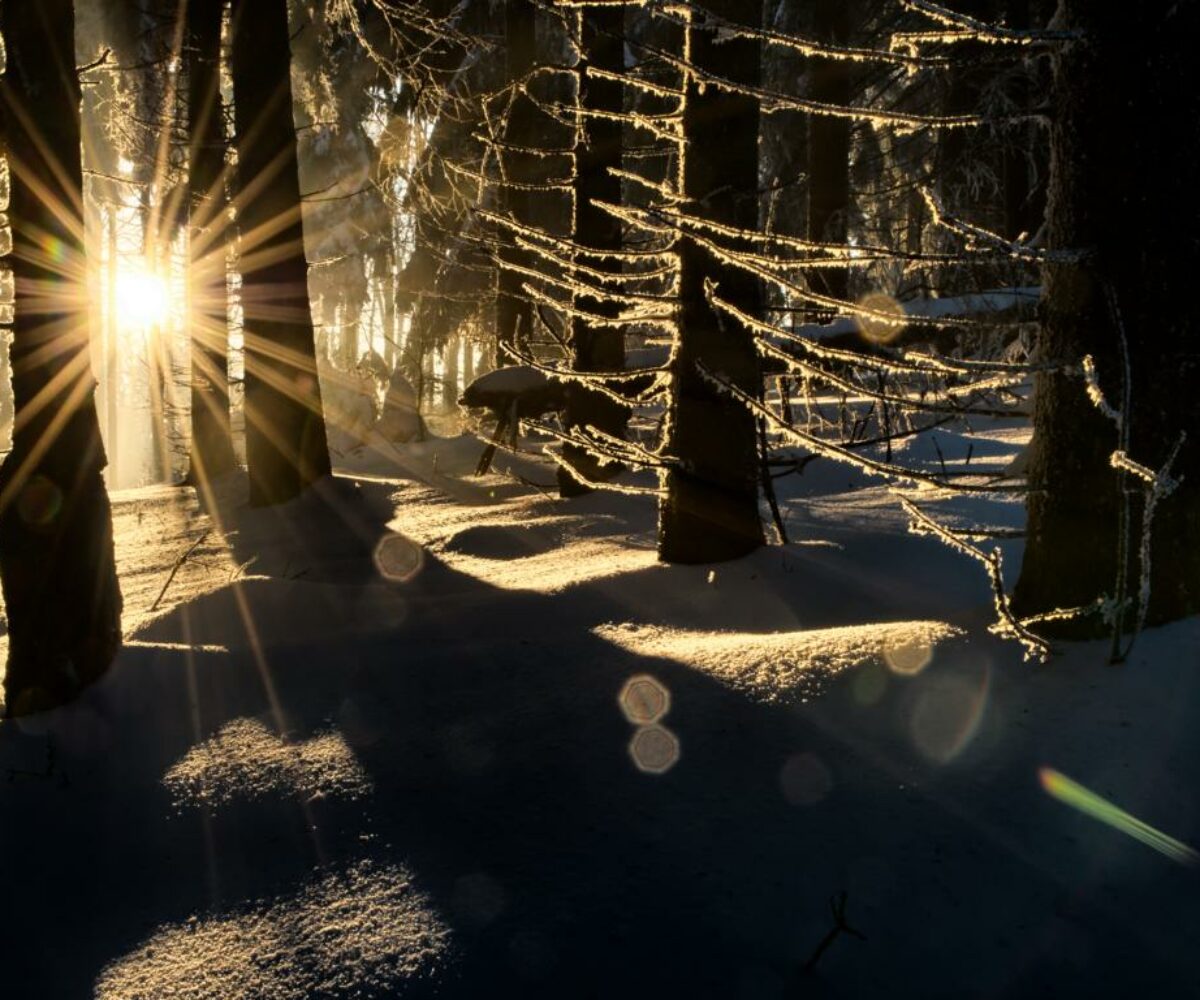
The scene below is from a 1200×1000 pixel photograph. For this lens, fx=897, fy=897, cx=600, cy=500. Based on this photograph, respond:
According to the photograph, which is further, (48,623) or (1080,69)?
(48,623)

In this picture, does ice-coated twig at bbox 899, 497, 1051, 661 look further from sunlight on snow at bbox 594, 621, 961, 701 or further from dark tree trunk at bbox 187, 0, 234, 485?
dark tree trunk at bbox 187, 0, 234, 485

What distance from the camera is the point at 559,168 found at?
14.7m

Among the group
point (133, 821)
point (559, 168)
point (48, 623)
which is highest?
point (559, 168)

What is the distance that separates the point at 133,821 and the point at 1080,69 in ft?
12.2

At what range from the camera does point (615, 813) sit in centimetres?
244

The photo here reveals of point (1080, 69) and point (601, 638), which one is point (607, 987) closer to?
point (601, 638)

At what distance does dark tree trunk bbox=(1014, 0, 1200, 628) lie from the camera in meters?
2.62

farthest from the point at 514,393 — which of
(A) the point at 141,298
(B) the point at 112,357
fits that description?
(B) the point at 112,357

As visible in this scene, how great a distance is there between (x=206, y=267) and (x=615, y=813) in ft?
41.1

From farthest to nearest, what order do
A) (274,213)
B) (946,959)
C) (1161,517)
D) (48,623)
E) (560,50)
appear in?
(560,50)
(274,213)
(48,623)
(1161,517)
(946,959)

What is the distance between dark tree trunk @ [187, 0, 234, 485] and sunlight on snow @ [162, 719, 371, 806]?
10.5m

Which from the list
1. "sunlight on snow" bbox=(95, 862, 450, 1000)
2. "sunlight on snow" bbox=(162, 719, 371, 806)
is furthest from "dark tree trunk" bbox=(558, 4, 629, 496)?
"sunlight on snow" bbox=(95, 862, 450, 1000)

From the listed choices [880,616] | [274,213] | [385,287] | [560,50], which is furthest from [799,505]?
[385,287]

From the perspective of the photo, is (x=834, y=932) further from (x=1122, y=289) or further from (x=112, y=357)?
(x=112, y=357)
